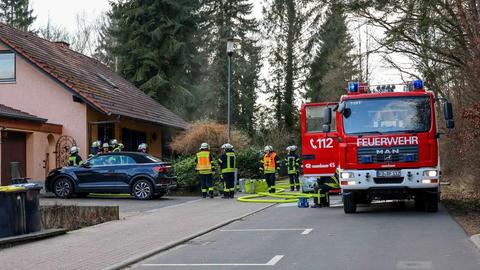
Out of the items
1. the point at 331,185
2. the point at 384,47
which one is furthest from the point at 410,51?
the point at 331,185

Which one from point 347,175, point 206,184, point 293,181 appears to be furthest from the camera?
point 293,181

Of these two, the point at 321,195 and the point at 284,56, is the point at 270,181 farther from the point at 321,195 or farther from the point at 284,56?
the point at 284,56

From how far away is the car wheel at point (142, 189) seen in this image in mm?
20281

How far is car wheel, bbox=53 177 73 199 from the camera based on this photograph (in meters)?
20.9

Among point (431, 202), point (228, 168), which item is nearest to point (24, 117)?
point (228, 168)

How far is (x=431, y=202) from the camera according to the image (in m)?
15.2

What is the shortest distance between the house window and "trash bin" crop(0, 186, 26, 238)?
1519cm

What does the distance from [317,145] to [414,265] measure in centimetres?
1154

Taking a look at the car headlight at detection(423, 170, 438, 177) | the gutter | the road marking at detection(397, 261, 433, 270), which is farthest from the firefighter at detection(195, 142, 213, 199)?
the road marking at detection(397, 261, 433, 270)

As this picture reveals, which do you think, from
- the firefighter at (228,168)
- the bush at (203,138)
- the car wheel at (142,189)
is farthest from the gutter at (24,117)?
the firefighter at (228,168)

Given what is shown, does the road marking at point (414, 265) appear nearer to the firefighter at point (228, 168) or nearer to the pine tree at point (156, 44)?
the firefighter at point (228, 168)

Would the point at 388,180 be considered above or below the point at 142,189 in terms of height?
above

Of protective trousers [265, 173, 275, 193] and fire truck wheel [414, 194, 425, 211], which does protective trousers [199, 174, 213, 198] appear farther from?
fire truck wheel [414, 194, 425, 211]

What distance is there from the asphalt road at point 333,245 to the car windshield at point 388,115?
2155mm
